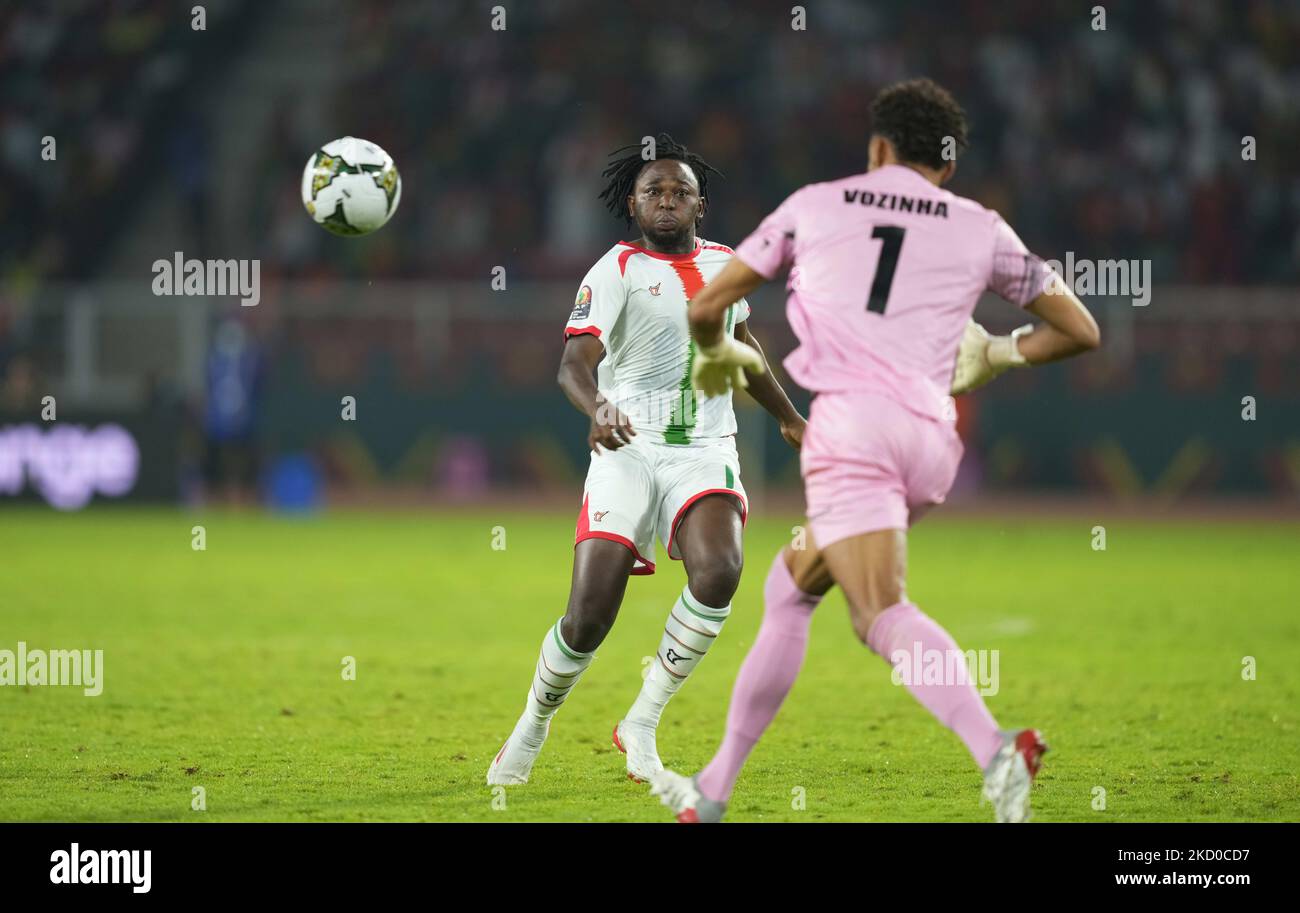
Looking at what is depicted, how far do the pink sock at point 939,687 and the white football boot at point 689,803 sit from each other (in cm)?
76

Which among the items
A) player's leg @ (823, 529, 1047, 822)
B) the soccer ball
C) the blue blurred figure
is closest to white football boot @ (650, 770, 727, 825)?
player's leg @ (823, 529, 1047, 822)

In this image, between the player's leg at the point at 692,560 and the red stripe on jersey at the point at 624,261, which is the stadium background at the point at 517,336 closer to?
the player's leg at the point at 692,560

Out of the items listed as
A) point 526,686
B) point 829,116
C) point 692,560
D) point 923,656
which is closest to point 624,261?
point 692,560

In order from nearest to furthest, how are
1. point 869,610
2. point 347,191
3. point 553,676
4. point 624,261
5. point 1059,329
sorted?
point 869,610 → point 1059,329 → point 553,676 → point 624,261 → point 347,191

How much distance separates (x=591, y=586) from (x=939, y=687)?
1.73 metres

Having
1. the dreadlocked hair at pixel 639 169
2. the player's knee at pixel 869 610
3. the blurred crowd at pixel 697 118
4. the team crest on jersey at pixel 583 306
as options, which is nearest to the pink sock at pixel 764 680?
the player's knee at pixel 869 610

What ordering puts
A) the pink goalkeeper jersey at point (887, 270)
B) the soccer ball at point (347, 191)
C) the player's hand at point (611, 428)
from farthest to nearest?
the soccer ball at point (347, 191), the player's hand at point (611, 428), the pink goalkeeper jersey at point (887, 270)

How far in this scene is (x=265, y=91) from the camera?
86.5ft

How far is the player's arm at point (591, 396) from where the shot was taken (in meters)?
6.00

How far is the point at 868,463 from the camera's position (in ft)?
16.2

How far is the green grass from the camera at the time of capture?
238 inches

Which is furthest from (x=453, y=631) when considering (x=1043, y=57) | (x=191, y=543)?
(x=1043, y=57)

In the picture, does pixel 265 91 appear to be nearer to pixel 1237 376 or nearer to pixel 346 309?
pixel 346 309

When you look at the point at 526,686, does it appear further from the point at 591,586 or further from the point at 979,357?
the point at 979,357
